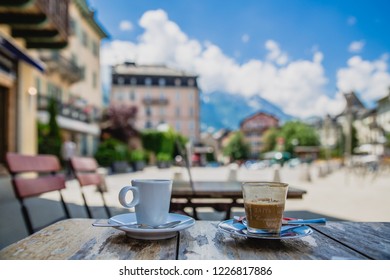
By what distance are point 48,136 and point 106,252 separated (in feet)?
29.6

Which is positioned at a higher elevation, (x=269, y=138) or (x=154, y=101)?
(x=154, y=101)

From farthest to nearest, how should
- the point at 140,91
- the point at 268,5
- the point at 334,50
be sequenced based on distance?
the point at 140,91 → the point at 334,50 → the point at 268,5

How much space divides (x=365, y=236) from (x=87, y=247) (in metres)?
0.58

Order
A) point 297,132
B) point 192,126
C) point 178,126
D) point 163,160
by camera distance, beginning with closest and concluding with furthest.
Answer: point 192,126
point 178,126
point 163,160
point 297,132

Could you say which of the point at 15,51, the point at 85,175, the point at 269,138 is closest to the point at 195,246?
the point at 85,175

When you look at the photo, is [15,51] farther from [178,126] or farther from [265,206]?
[265,206]

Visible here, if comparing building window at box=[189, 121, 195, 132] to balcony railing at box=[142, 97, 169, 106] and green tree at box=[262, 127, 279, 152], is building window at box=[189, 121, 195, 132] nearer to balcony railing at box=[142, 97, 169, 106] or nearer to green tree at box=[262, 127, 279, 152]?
balcony railing at box=[142, 97, 169, 106]

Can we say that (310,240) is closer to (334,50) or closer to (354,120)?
(334,50)

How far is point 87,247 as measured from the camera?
73 centimetres

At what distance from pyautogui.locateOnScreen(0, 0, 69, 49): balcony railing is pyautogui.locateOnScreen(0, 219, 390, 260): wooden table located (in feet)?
14.5

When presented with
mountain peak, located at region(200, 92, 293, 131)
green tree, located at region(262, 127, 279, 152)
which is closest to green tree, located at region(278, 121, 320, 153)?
green tree, located at region(262, 127, 279, 152)

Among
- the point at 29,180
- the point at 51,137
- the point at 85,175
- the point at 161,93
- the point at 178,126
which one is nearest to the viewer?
the point at 29,180
